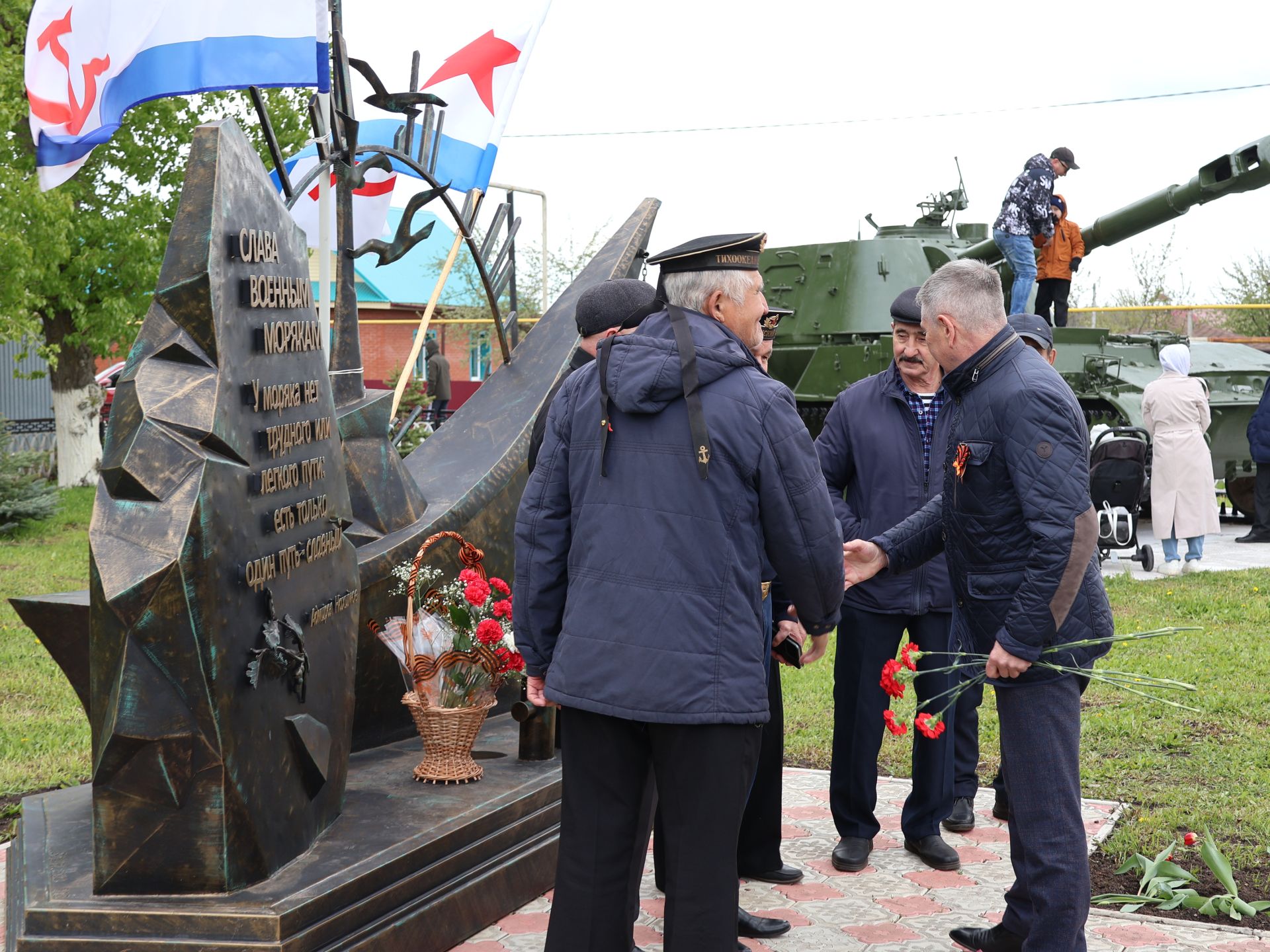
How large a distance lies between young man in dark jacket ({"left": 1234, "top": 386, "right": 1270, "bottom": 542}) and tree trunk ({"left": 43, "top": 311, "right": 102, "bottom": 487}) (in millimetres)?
14199

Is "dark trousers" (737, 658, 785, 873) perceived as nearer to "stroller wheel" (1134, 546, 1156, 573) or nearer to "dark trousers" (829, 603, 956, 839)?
"dark trousers" (829, 603, 956, 839)

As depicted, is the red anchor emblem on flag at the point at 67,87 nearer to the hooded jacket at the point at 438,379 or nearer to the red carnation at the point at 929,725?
the red carnation at the point at 929,725

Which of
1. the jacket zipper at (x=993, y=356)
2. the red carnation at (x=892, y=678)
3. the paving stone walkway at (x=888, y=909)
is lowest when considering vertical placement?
the paving stone walkway at (x=888, y=909)

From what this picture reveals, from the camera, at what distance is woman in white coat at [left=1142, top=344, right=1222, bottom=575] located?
10883mm

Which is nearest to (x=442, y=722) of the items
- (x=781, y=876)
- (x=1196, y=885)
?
(x=781, y=876)

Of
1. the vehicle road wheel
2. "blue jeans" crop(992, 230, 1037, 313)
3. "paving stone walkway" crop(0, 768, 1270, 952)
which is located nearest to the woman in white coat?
the vehicle road wheel

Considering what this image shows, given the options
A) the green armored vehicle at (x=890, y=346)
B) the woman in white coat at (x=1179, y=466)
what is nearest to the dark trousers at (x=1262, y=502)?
the green armored vehicle at (x=890, y=346)

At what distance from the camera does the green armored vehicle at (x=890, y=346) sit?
45.1 feet

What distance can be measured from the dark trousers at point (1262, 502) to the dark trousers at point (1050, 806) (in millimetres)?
10955

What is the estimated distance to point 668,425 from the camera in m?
2.89

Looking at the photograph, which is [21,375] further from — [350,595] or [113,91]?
[350,595]

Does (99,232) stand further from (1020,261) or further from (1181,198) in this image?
(1181,198)

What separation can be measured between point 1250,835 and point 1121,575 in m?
6.32

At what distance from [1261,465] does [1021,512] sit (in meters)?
10.9
